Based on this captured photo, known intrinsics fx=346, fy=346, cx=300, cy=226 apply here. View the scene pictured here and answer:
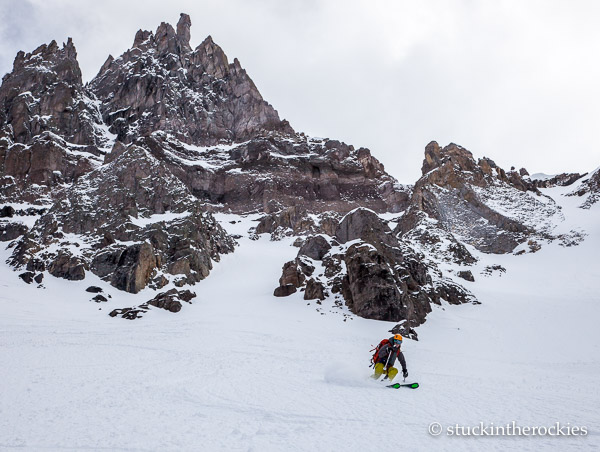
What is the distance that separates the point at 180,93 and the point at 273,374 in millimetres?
107345

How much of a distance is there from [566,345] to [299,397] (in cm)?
2116

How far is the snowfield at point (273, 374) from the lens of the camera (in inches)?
238

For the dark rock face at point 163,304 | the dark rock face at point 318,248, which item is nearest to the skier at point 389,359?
the dark rock face at point 163,304

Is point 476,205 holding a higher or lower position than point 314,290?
higher

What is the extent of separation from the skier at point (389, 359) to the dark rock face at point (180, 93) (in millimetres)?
93108

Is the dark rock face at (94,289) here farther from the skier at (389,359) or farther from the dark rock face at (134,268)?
the skier at (389,359)

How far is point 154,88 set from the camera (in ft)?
333

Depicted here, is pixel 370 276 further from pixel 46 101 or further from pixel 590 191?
pixel 46 101

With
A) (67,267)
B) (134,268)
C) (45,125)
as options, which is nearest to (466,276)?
(134,268)

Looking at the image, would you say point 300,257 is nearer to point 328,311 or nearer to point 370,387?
point 328,311

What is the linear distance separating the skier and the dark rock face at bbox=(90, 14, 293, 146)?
3666 inches

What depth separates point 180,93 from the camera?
102625mm

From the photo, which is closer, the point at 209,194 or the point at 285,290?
the point at 285,290

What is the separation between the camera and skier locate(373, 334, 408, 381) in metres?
10.4
